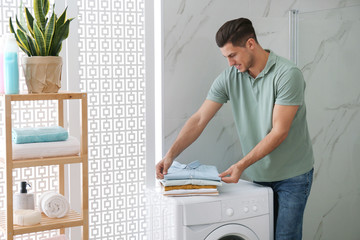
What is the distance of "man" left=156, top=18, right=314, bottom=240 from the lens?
8.39ft

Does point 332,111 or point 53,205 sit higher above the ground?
point 332,111

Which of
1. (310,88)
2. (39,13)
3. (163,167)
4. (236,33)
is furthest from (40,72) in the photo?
(310,88)

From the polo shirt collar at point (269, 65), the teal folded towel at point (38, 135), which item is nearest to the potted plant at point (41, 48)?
the teal folded towel at point (38, 135)

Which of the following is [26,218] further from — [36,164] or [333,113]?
[333,113]

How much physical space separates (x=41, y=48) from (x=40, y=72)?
11cm

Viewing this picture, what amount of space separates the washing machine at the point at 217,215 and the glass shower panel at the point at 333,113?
0.60m

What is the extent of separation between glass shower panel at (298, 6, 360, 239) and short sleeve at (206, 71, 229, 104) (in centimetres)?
62

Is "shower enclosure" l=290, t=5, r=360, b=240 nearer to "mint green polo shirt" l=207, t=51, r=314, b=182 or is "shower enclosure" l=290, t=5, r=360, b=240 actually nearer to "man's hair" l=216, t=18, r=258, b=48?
"mint green polo shirt" l=207, t=51, r=314, b=182

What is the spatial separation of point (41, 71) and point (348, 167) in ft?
6.23

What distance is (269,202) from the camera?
2732mm

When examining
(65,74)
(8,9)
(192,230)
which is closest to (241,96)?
(192,230)

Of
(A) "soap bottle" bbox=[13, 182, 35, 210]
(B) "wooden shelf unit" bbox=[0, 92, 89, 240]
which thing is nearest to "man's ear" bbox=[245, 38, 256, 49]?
(B) "wooden shelf unit" bbox=[0, 92, 89, 240]

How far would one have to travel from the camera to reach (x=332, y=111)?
10.1 feet

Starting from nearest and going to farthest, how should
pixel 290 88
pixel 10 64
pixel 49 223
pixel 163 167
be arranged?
pixel 10 64 → pixel 49 223 → pixel 290 88 → pixel 163 167
